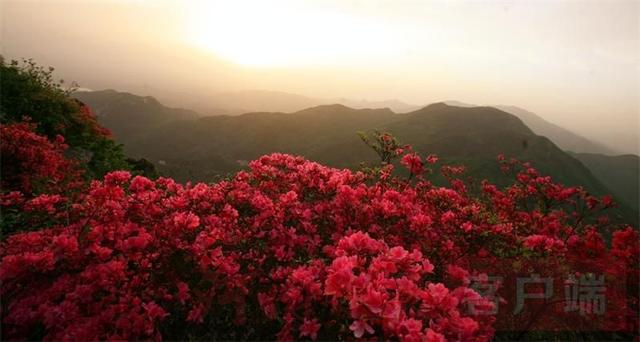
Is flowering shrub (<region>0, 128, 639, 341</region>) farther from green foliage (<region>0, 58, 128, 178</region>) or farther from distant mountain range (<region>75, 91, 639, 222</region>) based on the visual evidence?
distant mountain range (<region>75, 91, 639, 222</region>)

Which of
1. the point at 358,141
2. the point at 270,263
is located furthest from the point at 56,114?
the point at 358,141

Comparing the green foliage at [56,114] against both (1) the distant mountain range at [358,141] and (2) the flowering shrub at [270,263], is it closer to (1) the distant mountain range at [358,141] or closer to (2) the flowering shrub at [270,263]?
(2) the flowering shrub at [270,263]

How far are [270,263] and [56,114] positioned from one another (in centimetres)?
1829

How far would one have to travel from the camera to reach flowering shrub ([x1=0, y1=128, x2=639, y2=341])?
13.1 ft

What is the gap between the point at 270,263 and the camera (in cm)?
594

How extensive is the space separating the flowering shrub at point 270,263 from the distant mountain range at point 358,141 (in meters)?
64.5

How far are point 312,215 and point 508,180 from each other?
7072 centimetres

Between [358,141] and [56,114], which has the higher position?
[56,114]

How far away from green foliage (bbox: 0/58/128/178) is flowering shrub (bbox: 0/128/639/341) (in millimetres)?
13239

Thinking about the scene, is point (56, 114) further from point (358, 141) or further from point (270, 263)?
point (358, 141)

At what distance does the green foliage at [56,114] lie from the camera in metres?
17.7

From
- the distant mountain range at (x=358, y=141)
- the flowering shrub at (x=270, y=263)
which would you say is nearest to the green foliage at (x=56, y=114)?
the flowering shrub at (x=270, y=263)

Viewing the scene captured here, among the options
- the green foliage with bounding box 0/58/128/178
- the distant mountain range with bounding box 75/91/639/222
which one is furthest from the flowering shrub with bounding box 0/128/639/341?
the distant mountain range with bounding box 75/91/639/222

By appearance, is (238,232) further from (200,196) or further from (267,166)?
(267,166)
